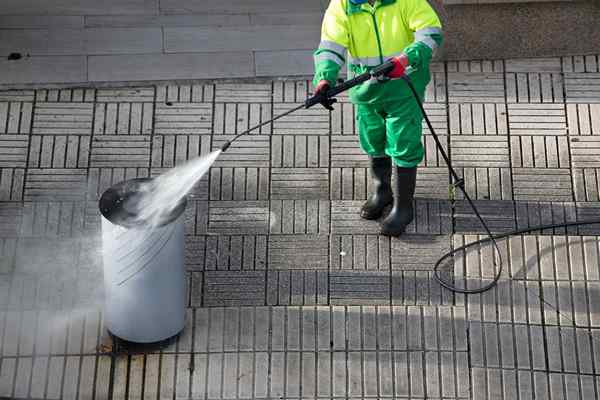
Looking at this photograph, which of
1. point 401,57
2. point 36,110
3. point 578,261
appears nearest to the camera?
point 401,57

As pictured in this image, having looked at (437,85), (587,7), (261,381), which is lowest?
(261,381)

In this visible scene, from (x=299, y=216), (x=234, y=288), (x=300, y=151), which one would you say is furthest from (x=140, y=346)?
(x=300, y=151)

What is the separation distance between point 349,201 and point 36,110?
A: 2.44 meters

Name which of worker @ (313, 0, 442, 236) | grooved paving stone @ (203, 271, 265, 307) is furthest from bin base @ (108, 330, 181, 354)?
worker @ (313, 0, 442, 236)

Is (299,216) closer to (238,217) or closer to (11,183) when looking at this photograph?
(238,217)

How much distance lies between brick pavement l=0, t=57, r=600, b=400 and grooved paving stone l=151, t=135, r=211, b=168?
1 centimetres

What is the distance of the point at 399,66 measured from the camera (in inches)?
191

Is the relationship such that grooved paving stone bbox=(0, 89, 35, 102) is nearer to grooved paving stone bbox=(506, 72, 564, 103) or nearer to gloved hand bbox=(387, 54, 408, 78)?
gloved hand bbox=(387, 54, 408, 78)

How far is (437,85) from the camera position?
21.8 feet

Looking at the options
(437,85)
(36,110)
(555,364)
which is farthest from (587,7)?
(36,110)

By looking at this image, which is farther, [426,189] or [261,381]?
[426,189]

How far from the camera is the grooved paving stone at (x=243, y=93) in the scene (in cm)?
659

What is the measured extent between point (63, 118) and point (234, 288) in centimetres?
195

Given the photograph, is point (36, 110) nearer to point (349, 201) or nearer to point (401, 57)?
point (349, 201)
